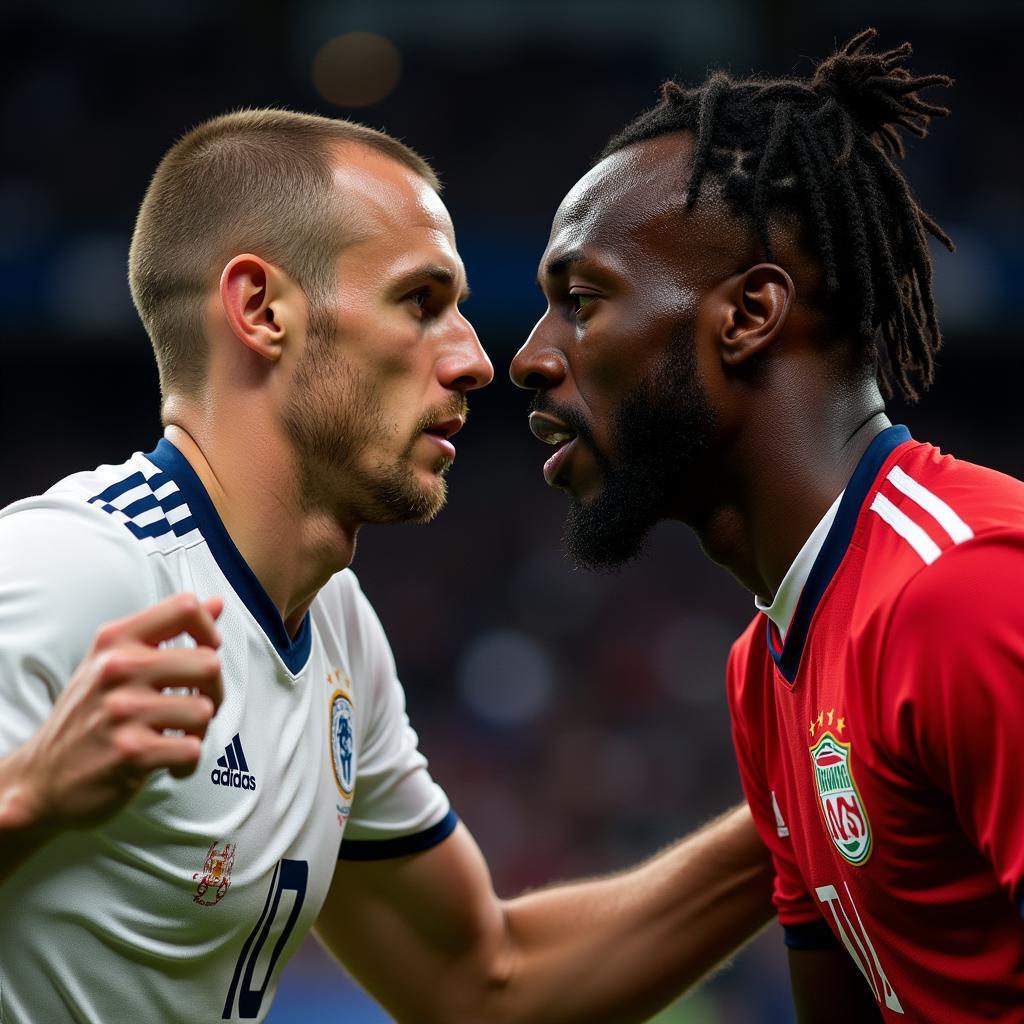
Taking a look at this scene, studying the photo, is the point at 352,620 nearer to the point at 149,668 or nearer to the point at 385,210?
the point at 385,210

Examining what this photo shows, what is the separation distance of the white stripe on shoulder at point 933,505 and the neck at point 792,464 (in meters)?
0.13

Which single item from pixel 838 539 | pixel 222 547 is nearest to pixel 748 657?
pixel 838 539

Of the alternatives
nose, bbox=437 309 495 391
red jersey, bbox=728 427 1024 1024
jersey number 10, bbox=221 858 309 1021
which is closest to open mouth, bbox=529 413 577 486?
nose, bbox=437 309 495 391

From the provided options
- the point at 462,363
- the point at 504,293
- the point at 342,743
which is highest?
the point at 462,363

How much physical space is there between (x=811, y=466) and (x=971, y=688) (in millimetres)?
667

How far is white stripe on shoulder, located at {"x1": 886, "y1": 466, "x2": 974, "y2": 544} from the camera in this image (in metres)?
2.17

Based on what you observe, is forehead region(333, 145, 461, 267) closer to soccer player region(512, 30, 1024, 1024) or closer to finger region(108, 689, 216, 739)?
soccer player region(512, 30, 1024, 1024)

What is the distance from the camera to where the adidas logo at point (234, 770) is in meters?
2.63

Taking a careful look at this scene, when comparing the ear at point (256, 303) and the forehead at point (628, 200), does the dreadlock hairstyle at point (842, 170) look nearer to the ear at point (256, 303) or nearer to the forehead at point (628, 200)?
the forehead at point (628, 200)

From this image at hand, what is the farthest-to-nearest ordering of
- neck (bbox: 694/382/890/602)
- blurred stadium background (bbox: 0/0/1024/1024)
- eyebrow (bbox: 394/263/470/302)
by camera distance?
blurred stadium background (bbox: 0/0/1024/1024) < eyebrow (bbox: 394/263/470/302) < neck (bbox: 694/382/890/602)

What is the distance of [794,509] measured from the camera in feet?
8.54

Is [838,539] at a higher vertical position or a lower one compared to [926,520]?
lower

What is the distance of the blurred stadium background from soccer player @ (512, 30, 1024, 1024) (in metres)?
9.09

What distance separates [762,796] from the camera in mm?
3043
